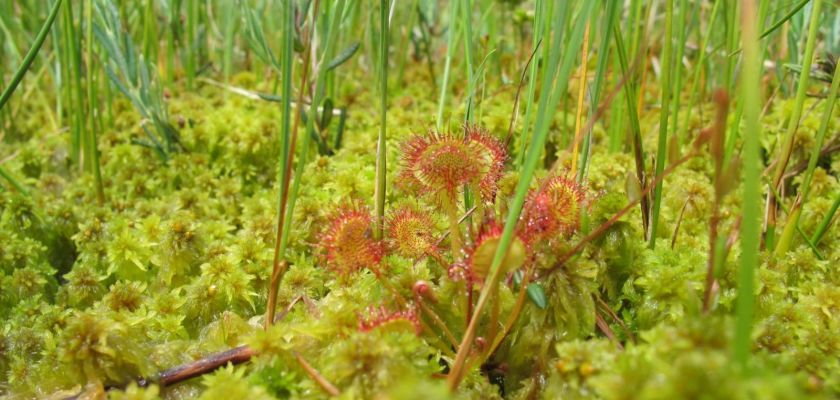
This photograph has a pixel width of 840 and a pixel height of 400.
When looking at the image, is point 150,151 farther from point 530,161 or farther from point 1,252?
point 530,161

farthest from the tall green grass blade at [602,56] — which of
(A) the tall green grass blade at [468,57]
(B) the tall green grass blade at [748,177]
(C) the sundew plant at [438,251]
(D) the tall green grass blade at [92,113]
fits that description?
(D) the tall green grass blade at [92,113]

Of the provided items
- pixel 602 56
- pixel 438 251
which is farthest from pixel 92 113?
pixel 602 56

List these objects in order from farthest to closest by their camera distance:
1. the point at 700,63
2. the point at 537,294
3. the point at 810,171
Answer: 1. the point at 700,63
2. the point at 810,171
3. the point at 537,294

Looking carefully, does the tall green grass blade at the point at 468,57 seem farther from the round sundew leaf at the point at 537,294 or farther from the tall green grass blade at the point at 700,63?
the tall green grass blade at the point at 700,63

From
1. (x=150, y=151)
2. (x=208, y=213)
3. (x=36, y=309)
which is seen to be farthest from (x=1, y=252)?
(x=150, y=151)

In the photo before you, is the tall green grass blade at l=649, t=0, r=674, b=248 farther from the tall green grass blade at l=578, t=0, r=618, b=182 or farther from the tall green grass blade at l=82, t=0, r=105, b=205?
the tall green grass blade at l=82, t=0, r=105, b=205

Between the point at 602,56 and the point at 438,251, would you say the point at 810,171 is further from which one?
the point at 438,251

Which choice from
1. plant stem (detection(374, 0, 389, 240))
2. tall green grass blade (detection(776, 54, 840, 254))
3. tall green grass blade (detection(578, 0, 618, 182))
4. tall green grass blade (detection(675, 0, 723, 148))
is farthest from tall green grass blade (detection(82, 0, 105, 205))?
tall green grass blade (detection(776, 54, 840, 254))

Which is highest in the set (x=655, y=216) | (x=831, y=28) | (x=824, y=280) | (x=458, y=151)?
(x=831, y=28)

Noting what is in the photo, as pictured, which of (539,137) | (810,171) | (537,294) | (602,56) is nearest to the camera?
(539,137)
